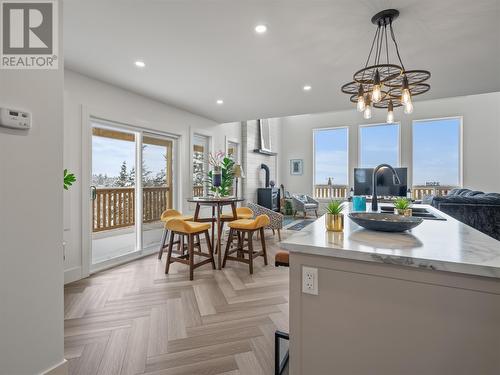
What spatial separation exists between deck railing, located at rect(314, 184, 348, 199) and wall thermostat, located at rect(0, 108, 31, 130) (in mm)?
8103

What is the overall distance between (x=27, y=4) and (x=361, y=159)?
805cm

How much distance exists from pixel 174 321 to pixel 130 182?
2.52 metres

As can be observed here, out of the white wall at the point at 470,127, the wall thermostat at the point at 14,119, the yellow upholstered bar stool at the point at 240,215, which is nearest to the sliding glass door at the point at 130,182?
the yellow upholstered bar stool at the point at 240,215

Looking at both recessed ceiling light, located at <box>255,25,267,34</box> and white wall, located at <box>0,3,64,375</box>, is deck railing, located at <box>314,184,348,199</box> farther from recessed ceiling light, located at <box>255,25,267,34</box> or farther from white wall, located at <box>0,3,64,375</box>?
white wall, located at <box>0,3,64,375</box>

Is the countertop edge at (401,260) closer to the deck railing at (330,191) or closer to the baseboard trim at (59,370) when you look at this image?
the baseboard trim at (59,370)

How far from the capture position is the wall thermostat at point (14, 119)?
123 centimetres

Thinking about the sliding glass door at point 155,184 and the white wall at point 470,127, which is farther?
the white wall at point 470,127

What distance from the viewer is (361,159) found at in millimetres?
8008

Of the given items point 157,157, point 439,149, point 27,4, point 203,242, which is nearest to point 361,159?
point 439,149

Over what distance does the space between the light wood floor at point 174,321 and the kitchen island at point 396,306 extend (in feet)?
2.36

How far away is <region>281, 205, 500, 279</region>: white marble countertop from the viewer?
0.91m

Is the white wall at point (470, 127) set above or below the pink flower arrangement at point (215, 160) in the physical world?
above

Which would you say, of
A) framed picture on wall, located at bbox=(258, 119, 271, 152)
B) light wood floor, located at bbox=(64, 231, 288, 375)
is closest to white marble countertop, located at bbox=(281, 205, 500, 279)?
light wood floor, located at bbox=(64, 231, 288, 375)

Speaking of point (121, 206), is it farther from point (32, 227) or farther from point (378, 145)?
point (378, 145)
